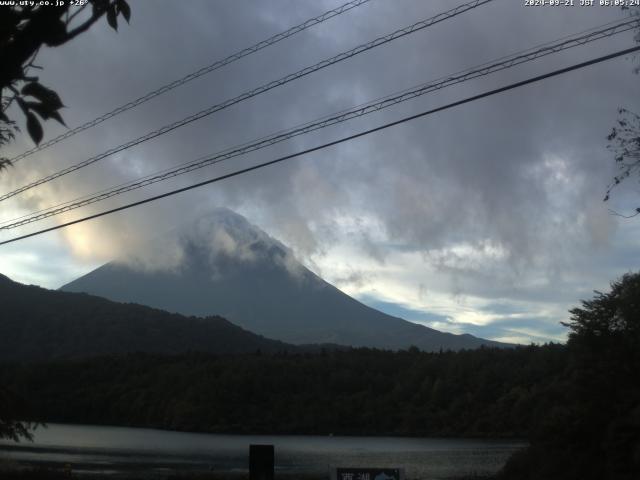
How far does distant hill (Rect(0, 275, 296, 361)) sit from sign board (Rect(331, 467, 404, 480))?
478 ft

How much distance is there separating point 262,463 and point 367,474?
5.83 ft

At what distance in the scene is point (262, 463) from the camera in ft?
37.7

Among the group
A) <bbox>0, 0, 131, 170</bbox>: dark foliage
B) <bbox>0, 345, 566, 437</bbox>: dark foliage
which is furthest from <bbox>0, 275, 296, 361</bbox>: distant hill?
<bbox>0, 0, 131, 170</bbox>: dark foliage

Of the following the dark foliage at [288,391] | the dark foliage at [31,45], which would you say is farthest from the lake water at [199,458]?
the dark foliage at [31,45]

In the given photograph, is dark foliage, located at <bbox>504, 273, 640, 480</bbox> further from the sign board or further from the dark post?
the dark post

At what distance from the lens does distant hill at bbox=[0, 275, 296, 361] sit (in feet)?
503

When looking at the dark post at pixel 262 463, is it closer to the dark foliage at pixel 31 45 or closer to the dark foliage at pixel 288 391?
the dark foliage at pixel 31 45

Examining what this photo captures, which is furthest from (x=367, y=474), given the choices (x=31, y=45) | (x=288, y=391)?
(x=288, y=391)

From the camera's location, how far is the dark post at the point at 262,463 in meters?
11.4

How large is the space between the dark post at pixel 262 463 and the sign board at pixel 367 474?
1.10 metres

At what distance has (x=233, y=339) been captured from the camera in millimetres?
188250

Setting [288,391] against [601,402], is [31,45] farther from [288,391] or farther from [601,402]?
[288,391]

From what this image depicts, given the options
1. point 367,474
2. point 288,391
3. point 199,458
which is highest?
point 288,391

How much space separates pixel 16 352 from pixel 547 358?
368ft
